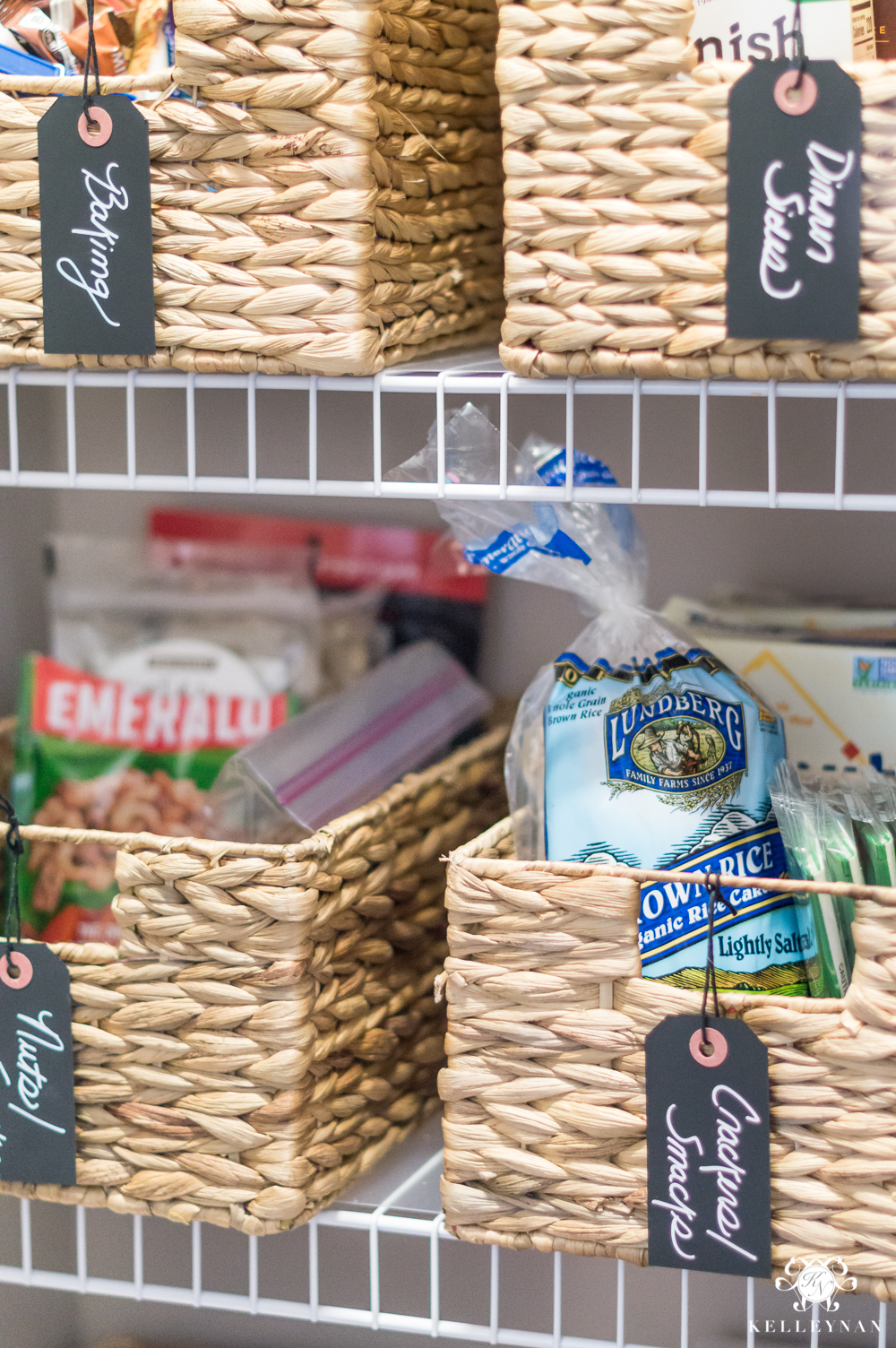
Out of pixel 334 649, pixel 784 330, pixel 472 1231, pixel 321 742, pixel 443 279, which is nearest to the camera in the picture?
pixel 784 330

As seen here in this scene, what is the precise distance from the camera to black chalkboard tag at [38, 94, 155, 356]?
0.80 meters

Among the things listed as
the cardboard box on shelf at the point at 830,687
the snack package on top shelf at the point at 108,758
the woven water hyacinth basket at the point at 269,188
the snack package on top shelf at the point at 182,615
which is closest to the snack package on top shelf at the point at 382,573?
the snack package on top shelf at the point at 182,615

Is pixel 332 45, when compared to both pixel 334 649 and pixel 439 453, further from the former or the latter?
pixel 334 649

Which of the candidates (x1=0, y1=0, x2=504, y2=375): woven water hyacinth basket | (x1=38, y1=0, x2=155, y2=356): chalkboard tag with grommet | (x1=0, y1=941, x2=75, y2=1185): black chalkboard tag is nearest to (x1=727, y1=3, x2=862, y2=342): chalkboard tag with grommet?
(x1=0, y1=0, x2=504, y2=375): woven water hyacinth basket

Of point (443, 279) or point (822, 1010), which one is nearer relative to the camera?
point (822, 1010)

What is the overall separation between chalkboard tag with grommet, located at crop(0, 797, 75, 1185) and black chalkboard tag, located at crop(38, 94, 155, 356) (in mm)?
304

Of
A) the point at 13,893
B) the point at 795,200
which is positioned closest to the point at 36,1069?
the point at 13,893

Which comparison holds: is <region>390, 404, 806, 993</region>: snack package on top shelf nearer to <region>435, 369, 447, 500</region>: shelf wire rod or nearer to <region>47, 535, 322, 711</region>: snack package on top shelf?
<region>435, 369, 447, 500</region>: shelf wire rod

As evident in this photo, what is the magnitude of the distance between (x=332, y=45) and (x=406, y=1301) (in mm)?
1044

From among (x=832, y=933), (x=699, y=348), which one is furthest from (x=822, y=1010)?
(x=699, y=348)

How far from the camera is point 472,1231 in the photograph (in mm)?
841

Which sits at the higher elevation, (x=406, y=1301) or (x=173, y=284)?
(x=173, y=284)

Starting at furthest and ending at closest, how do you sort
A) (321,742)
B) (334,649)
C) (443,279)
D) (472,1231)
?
(334,649) < (321,742) < (443,279) < (472,1231)

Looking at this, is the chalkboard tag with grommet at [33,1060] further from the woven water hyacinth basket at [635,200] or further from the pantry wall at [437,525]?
the woven water hyacinth basket at [635,200]
